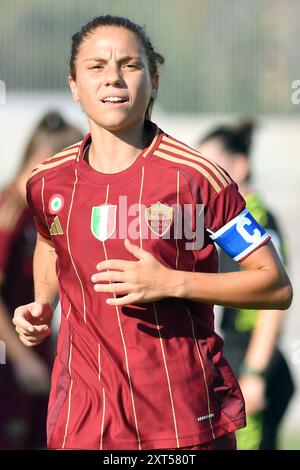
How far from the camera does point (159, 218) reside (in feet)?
11.6

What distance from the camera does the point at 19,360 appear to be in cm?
688

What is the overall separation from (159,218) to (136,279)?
0.27 metres

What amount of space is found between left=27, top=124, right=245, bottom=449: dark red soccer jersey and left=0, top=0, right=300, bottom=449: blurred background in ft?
13.3

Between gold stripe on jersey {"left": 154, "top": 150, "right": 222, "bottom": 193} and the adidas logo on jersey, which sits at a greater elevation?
gold stripe on jersey {"left": 154, "top": 150, "right": 222, "bottom": 193}

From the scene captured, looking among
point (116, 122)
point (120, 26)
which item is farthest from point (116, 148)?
point (120, 26)

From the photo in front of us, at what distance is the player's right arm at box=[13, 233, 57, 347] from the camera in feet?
12.4

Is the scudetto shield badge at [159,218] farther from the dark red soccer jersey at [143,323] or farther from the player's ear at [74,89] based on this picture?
the player's ear at [74,89]

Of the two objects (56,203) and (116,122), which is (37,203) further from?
(116,122)

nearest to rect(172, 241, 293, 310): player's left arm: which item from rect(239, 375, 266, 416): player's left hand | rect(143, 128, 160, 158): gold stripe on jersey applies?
rect(143, 128, 160, 158): gold stripe on jersey

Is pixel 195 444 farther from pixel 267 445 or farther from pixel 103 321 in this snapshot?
pixel 267 445

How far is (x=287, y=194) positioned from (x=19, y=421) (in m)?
2.36

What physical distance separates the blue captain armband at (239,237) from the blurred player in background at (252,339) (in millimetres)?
2489

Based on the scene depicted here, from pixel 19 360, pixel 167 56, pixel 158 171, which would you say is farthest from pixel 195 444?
pixel 167 56

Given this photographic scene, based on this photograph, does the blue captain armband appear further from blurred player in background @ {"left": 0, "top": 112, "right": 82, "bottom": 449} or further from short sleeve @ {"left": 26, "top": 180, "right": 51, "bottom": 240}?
blurred player in background @ {"left": 0, "top": 112, "right": 82, "bottom": 449}
